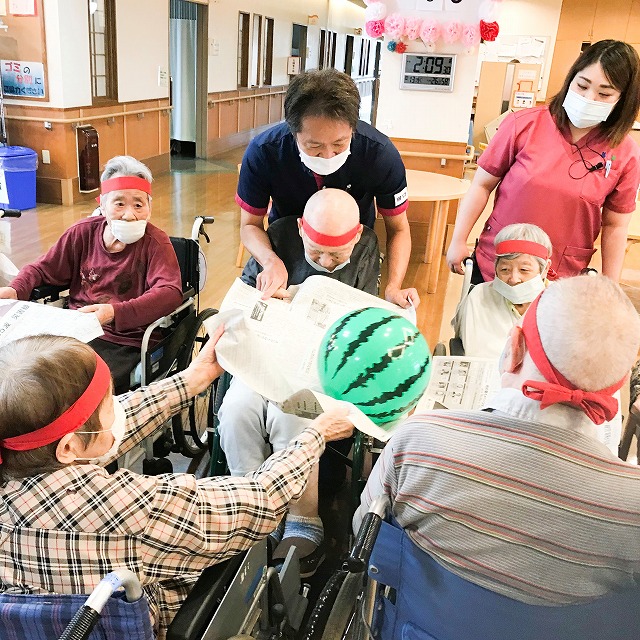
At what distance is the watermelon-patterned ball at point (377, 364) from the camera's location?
1329 millimetres

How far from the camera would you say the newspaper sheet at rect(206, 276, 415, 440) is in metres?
1.52

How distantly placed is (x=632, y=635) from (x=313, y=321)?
3.21 ft

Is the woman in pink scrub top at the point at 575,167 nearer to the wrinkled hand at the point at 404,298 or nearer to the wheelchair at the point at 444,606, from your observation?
the wrinkled hand at the point at 404,298

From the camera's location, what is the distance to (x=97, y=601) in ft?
2.61

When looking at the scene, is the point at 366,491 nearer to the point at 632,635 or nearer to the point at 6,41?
the point at 632,635

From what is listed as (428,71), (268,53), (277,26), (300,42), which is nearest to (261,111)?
(268,53)

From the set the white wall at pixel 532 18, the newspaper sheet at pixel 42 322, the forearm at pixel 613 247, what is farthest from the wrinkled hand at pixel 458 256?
the white wall at pixel 532 18

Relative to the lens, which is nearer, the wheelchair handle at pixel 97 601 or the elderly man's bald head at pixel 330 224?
the wheelchair handle at pixel 97 601

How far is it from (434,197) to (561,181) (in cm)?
247

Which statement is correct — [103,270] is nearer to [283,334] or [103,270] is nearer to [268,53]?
[283,334]

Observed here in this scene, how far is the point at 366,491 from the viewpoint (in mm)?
1150

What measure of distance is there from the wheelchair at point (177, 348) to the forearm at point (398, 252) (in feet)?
2.19

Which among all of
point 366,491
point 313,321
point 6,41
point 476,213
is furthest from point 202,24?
point 366,491

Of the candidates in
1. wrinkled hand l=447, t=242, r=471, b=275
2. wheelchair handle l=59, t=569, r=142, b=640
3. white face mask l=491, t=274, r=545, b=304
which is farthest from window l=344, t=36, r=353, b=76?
wheelchair handle l=59, t=569, r=142, b=640
